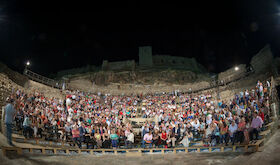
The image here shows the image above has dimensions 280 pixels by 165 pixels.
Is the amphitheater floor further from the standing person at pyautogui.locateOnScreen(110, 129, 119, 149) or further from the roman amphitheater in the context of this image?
the standing person at pyautogui.locateOnScreen(110, 129, 119, 149)

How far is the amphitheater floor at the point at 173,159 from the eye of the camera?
18.3ft

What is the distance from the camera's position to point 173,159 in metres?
6.99

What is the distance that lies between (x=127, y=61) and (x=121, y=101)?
2831 centimetres

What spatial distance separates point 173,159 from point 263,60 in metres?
15.5

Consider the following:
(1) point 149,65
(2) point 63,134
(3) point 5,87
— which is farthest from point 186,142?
(1) point 149,65

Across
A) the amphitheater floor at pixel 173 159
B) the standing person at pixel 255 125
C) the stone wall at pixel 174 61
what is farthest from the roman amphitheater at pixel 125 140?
the stone wall at pixel 174 61

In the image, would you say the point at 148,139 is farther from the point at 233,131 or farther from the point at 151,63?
the point at 151,63

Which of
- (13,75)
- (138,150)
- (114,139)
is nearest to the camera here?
(138,150)

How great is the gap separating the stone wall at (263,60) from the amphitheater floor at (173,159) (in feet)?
35.6

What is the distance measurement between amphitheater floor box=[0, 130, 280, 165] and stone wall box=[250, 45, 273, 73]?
1086cm

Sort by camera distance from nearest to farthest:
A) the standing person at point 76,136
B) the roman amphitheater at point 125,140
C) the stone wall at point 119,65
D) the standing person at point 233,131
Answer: the roman amphitheater at point 125,140, the standing person at point 233,131, the standing person at point 76,136, the stone wall at point 119,65

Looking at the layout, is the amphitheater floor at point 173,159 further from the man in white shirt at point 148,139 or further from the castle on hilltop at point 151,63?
the castle on hilltop at point 151,63

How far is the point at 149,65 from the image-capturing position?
4934 cm

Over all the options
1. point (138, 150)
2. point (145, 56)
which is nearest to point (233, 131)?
point (138, 150)
